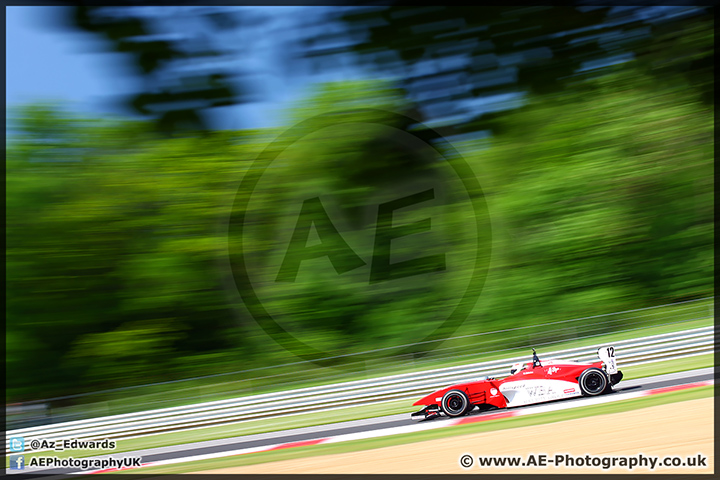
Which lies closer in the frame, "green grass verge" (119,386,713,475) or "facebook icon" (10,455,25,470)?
"green grass verge" (119,386,713,475)

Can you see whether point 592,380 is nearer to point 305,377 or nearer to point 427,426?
point 427,426

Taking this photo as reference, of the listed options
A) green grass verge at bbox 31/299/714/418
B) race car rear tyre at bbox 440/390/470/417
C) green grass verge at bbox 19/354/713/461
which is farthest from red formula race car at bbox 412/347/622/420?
green grass verge at bbox 31/299/714/418

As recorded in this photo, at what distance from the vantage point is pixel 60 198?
12.4 feet

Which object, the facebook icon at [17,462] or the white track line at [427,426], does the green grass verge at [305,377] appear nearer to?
the facebook icon at [17,462]

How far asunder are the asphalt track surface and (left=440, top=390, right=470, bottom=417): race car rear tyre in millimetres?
219

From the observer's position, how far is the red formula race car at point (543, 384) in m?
2.57

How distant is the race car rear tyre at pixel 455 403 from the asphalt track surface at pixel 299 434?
22 centimetres

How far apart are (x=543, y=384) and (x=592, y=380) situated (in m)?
0.24

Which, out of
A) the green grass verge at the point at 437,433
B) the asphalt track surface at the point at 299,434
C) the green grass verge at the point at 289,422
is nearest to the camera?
the green grass verge at the point at 437,433

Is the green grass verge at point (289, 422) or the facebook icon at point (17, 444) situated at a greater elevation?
the facebook icon at point (17, 444)

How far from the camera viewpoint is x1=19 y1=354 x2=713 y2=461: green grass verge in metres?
2.90

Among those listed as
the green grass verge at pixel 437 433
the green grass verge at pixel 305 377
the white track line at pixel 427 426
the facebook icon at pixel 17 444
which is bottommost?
the green grass verge at pixel 437 433

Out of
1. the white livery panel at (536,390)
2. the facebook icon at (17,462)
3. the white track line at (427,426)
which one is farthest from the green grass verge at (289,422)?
the white livery panel at (536,390)

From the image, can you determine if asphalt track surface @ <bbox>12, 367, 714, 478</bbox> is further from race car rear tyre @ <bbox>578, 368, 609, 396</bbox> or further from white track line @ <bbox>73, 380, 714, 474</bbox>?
race car rear tyre @ <bbox>578, 368, 609, 396</bbox>
